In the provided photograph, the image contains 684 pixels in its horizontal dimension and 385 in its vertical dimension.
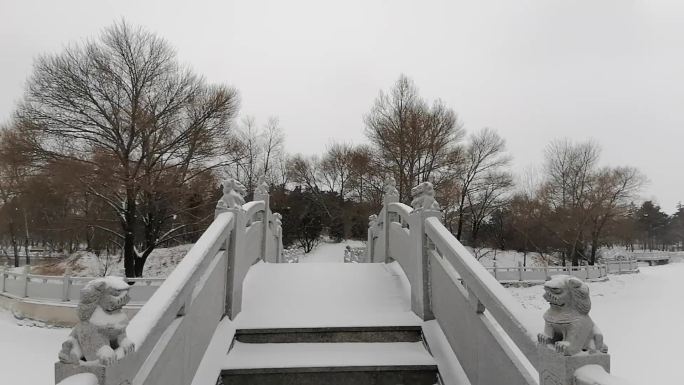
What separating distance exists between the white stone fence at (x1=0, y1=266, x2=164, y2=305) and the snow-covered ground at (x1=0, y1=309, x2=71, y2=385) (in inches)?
37.9

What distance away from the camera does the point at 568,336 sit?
6.74ft

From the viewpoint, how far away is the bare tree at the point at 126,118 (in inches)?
625

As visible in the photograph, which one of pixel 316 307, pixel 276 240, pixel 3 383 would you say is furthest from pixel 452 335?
pixel 3 383

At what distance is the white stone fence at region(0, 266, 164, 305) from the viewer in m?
13.9

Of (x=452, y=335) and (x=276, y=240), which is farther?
(x=276, y=240)

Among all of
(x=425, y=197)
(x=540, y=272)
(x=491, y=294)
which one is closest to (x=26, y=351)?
(x=425, y=197)

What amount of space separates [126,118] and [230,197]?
1474 centimetres

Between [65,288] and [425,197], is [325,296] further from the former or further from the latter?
[65,288]

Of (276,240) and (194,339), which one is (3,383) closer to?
(276,240)

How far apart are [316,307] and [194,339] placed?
5.71 feet

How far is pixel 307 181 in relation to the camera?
43344 millimetres

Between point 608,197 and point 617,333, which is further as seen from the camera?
point 608,197

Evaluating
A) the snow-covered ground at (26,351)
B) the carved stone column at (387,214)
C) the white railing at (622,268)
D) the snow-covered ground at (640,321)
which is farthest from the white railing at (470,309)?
the white railing at (622,268)

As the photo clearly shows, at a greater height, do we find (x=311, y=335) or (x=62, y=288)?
(x=311, y=335)
